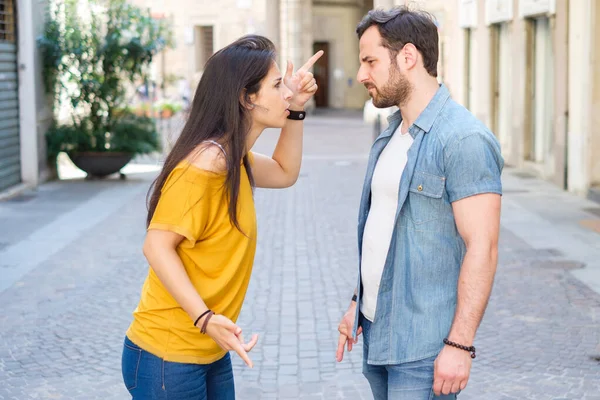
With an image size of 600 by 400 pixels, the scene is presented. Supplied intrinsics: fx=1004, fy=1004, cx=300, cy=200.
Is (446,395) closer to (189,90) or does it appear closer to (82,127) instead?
(82,127)

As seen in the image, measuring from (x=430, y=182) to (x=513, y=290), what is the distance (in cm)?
517

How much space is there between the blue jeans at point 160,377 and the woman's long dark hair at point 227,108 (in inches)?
16.8

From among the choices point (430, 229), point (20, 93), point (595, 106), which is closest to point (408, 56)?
point (430, 229)

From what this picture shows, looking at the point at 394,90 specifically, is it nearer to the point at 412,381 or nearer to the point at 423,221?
the point at 423,221

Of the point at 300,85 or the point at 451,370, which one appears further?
the point at 300,85

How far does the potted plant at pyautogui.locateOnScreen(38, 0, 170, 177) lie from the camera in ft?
51.3

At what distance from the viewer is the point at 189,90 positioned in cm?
4003

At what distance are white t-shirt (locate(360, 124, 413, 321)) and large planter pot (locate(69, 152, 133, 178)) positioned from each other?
13069 mm

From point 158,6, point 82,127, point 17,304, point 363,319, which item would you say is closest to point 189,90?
point 158,6

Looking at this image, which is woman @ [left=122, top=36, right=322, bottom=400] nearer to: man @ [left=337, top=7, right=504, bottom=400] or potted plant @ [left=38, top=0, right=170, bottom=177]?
man @ [left=337, top=7, right=504, bottom=400]

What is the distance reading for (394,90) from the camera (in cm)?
290

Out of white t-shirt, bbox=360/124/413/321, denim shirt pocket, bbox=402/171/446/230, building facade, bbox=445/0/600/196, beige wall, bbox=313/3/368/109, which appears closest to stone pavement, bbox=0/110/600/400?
building facade, bbox=445/0/600/196

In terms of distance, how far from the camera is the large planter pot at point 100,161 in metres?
15.7

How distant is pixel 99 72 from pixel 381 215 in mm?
13485
